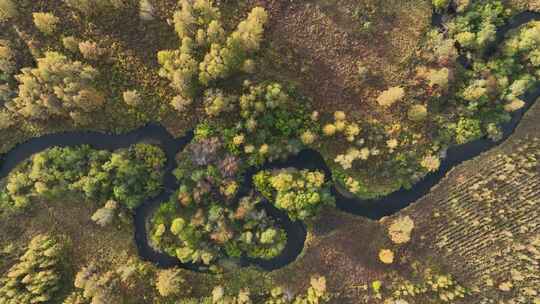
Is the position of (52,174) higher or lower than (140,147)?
lower

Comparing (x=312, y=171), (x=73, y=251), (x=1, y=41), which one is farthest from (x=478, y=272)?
(x=1, y=41)

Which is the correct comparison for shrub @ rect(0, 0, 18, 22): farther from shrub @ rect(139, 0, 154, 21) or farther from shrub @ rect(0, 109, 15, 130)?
shrub @ rect(139, 0, 154, 21)

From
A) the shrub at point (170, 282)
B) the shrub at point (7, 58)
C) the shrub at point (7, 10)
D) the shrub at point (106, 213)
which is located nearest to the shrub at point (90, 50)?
the shrub at point (7, 58)

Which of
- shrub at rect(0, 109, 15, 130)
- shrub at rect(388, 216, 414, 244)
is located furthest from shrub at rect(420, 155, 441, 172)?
shrub at rect(0, 109, 15, 130)

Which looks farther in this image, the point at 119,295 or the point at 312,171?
the point at 312,171

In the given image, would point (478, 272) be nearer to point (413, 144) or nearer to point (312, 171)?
point (413, 144)

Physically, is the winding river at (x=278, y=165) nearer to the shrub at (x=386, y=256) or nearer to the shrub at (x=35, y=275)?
the shrub at (x=386, y=256)

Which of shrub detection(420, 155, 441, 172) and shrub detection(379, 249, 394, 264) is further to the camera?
shrub detection(420, 155, 441, 172)
